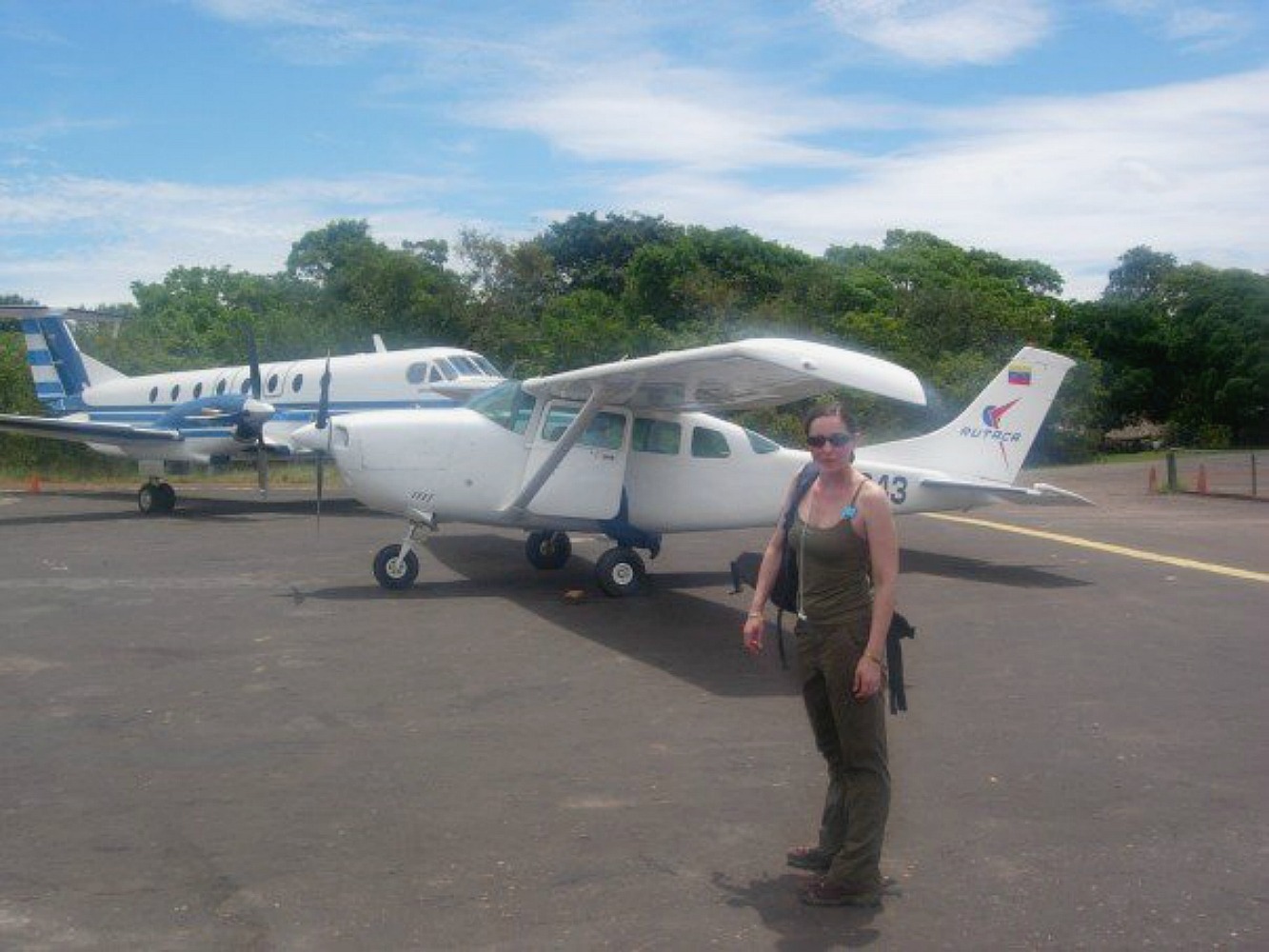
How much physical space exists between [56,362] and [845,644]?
87.9ft

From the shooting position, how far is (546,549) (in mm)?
14695

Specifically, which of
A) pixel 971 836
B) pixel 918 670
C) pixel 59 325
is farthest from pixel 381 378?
pixel 971 836

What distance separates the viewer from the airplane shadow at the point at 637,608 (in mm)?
9445

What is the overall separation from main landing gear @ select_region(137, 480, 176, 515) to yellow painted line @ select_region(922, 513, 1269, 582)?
13.5 m

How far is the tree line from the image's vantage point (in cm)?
3981

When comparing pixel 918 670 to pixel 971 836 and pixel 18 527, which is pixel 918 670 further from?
pixel 18 527

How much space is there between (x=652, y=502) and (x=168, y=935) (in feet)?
29.9

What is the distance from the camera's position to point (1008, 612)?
1195 centimetres

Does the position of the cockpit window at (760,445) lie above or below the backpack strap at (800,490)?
above

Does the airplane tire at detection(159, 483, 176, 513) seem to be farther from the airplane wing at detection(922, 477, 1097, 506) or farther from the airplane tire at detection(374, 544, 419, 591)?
the airplane wing at detection(922, 477, 1097, 506)

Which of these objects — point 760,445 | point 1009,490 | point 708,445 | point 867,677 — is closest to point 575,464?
point 708,445

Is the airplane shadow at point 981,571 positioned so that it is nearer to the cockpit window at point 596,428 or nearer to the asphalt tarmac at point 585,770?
the asphalt tarmac at point 585,770

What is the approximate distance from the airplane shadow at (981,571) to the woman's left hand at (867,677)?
8.62 metres

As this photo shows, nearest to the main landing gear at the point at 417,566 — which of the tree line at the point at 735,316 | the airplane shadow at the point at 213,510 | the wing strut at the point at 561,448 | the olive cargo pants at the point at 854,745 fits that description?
the wing strut at the point at 561,448
